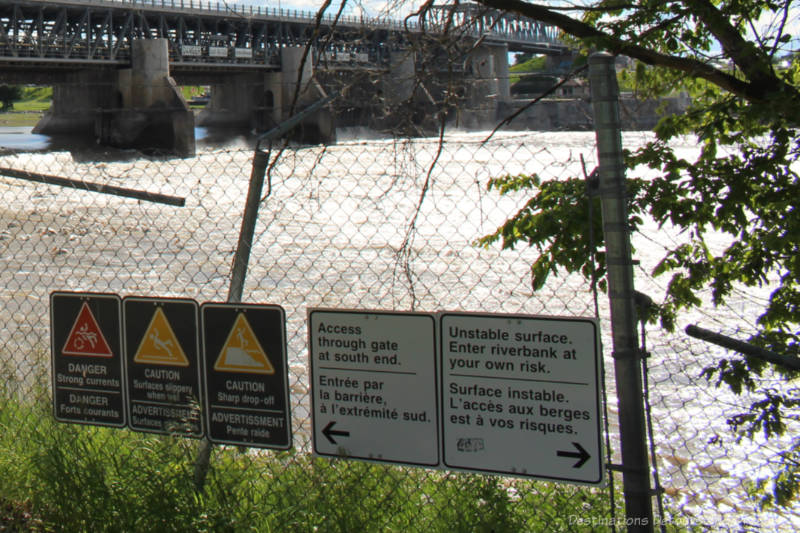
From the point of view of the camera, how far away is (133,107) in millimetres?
55406

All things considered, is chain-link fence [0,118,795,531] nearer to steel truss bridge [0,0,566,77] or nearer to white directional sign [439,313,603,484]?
white directional sign [439,313,603,484]

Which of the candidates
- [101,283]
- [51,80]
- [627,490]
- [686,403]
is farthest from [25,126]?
[627,490]

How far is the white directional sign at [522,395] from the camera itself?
342 centimetres

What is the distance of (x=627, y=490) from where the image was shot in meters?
3.43

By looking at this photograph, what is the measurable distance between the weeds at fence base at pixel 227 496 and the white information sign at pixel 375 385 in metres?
0.47

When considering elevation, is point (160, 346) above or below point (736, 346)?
below

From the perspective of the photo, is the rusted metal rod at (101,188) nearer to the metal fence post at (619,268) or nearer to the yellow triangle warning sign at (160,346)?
the yellow triangle warning sign at (160,346)

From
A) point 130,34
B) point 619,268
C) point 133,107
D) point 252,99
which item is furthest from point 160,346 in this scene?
point 252,99

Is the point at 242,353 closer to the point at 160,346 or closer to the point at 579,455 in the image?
the point at 160,346

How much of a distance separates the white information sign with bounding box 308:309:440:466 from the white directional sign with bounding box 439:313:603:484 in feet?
0.30

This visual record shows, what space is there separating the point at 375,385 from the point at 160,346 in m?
1.17

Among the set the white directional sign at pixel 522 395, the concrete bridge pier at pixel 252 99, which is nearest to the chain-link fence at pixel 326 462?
the white directional sign at pixel 522 395

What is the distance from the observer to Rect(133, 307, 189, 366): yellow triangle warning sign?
14.2ft

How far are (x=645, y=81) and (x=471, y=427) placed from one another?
2.27 m
